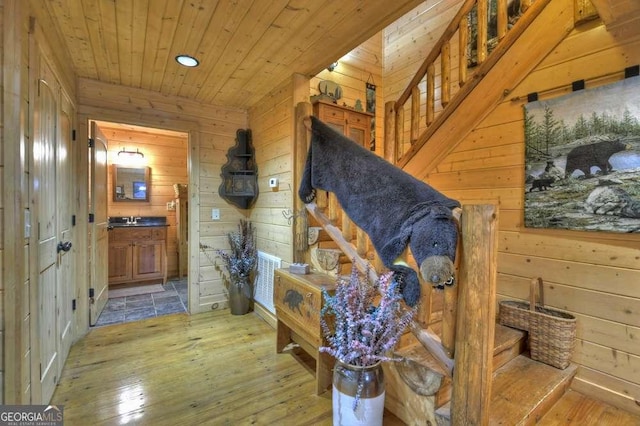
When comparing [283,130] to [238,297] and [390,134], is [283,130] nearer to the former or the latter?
[390,134]

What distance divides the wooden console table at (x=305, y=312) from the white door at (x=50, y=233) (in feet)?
4.78

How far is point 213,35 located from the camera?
6.45 feet

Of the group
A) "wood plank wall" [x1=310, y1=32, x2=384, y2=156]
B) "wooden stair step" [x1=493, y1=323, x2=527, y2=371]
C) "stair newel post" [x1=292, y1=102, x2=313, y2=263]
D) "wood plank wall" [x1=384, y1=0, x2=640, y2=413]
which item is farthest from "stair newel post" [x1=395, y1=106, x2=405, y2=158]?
→ "wooden stair step" [x1=493, y1=323, x2=527, y2=371]

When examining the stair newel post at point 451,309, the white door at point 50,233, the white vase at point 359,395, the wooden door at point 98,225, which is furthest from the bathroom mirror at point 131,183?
the stair newel post at point 451,309

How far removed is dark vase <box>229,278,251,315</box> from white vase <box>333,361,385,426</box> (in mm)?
2019

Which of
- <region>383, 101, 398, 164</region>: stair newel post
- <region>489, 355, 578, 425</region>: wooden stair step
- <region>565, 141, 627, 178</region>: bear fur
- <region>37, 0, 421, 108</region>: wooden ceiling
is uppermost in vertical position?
<region>37, 0, 421, 108</region>: wooden ceiling

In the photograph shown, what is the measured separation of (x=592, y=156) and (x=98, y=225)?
4.28 metres

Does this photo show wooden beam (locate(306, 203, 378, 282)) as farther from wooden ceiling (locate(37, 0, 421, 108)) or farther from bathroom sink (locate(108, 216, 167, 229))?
bathroom sink (locate(108, 216, 167, 229))

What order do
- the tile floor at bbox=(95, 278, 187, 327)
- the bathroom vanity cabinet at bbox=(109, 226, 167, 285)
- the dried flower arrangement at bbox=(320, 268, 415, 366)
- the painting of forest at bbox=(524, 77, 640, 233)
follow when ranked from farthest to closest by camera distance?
the bathroom vanity cabinet at bbox=(109, 226, 167, 285)
the tile floor at bbox=(95, 278, 187, 327)
the painting of forest at bbox=(524, 77, 640, 233)
the dried flower arrangement at bbox=(320, 268, 415, 366)

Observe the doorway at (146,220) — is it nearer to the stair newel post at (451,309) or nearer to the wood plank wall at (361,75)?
the wood plank wall at (361,75)

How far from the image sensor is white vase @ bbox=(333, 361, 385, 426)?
1396 mm

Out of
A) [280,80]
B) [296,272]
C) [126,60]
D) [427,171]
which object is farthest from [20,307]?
[427,171]

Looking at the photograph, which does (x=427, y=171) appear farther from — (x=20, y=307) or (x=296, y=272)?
(x=20, y=307)

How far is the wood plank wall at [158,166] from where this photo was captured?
4.49 m
